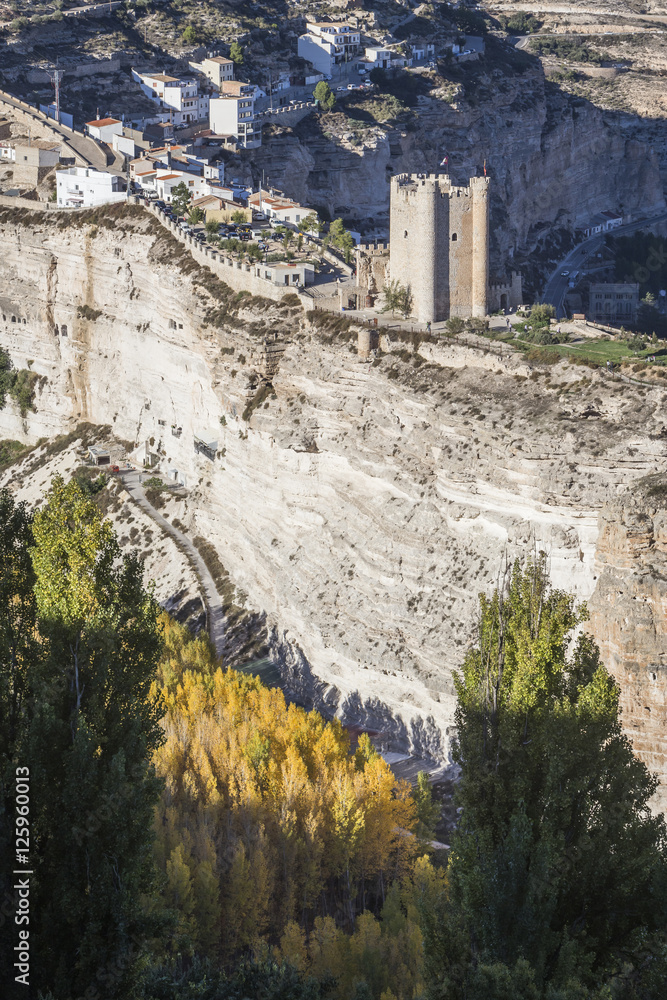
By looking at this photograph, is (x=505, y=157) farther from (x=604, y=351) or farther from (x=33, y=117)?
(x=604, y=351)

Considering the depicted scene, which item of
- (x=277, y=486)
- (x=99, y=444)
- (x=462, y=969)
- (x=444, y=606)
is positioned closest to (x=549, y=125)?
(x=99, y=444)

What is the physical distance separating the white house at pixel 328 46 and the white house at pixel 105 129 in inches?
1041

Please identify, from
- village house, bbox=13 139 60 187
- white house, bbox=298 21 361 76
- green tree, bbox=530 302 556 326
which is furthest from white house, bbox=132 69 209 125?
green tree, bbox=530 302 556 326

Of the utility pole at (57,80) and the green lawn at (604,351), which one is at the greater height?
the utility pole at (57,80)

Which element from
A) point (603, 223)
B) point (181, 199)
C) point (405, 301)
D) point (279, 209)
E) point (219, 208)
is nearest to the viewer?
point (405, 301)

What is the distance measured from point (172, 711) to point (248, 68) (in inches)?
2843

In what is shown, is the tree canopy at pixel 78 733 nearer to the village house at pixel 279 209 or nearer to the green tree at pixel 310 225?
the green tree at pixel 310 225

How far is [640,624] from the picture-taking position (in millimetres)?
44656

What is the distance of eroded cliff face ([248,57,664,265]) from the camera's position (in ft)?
324

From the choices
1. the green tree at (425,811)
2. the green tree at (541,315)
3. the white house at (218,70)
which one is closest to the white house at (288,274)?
the green tree at (541,315)


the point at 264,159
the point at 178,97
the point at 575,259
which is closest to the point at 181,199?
the point at 264,159

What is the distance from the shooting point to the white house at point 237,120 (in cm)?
9669

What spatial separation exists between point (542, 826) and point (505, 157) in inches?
3346

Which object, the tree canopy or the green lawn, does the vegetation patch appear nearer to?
the green lawn
